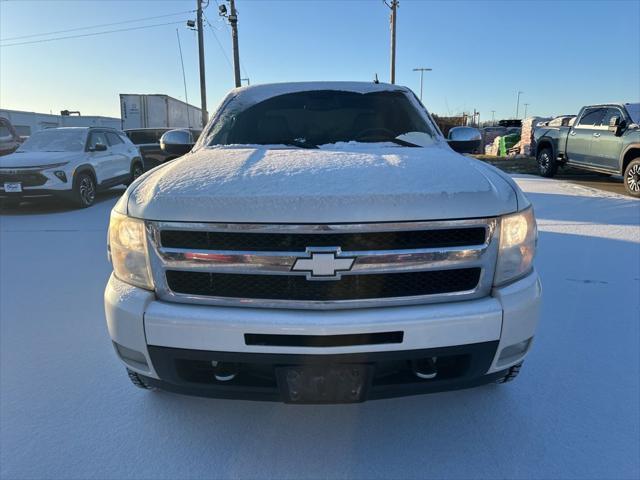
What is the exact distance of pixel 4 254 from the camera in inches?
206

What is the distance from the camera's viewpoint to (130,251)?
184 centimetres

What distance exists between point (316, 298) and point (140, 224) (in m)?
0.80

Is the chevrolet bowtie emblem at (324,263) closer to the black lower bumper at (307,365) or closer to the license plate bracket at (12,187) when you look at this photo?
the black lower bumper at (307,365)

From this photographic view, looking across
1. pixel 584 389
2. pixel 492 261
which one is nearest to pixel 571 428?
pixel 584 389

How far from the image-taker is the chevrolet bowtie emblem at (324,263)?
1.67m

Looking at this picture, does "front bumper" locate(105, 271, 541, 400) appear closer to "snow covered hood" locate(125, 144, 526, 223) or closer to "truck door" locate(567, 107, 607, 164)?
"snow covered hood" locate(125, 144, 526, 223)

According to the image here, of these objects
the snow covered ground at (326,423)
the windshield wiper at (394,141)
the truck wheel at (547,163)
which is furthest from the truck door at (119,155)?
the truck wheel at (547,163)

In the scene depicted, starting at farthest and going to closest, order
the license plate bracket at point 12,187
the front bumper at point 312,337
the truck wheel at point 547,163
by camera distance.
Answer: the truck wheel at point 547,163, the license plate bracket at point 12,187, the front bumper at point 312,337

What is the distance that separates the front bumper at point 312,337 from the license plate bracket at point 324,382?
1.5 inches

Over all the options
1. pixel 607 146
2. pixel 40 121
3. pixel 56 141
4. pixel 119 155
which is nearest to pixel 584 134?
pixel 607 146

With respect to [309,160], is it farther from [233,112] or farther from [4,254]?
[4,254]

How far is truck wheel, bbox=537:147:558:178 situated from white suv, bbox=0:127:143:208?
456 inches

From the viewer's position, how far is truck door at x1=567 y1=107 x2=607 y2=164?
413 inches

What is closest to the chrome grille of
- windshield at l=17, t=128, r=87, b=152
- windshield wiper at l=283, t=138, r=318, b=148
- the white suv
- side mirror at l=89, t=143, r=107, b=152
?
windshield wiper at l=283, t=138, r=318, b=148
